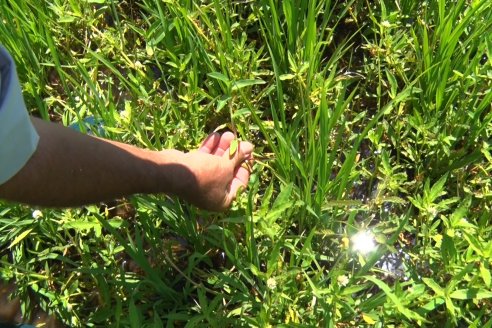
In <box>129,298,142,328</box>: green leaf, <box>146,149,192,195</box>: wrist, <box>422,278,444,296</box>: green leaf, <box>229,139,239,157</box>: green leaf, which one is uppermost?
<box>146,149,192,195</box>: wrist

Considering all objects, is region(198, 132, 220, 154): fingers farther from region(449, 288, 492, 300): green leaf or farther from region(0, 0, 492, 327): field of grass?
region(449, 288, 492, 300): green leaf

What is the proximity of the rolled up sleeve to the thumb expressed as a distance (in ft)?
2.23

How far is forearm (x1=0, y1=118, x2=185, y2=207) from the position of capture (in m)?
1.15

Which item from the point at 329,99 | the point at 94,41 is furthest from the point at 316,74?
the point at 94,41

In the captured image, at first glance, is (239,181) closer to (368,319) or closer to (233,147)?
(233,147)

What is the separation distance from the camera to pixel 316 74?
1.77m

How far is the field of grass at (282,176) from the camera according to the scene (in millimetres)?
1547

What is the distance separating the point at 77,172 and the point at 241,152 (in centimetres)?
59

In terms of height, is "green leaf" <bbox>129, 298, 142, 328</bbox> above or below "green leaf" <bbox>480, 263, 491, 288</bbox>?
below

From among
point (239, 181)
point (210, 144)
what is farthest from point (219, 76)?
point (239, 181)

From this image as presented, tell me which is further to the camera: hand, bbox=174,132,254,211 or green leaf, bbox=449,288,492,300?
hand, bbox=174,132,254,211

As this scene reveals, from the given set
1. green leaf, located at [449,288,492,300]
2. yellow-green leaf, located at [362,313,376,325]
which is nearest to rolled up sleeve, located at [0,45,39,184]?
yellow-green leaf, located at [362,313,376,325]

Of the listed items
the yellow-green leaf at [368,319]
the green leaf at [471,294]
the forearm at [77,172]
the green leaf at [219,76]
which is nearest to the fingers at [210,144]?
the green leaf at [219,76]

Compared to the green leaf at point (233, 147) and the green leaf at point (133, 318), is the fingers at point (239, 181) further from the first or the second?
the green leaf at point (133, 318)
